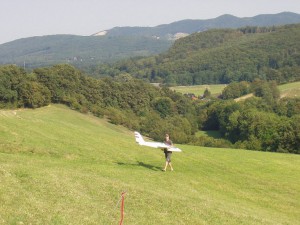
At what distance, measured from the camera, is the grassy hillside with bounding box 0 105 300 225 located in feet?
59.6

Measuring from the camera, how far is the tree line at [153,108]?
96031 millimetres

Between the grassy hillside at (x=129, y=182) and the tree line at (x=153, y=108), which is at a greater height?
the grassy hillside at (x=129, y=182)

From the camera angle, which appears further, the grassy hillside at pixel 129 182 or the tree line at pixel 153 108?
the tree line at pixel 153 108

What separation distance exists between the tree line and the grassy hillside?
43349 millimetres

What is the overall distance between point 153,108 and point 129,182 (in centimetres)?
13495

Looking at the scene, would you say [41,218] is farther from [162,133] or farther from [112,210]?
[162,133]

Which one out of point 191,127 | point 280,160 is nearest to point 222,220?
point 280,160

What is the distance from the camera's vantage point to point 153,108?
160 meters

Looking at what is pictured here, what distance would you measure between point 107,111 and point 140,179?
321ft

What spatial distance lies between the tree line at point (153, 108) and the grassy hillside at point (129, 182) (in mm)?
43349

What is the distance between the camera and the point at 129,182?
81.5ft

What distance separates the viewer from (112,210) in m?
18.8

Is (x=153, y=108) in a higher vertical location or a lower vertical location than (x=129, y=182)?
lower

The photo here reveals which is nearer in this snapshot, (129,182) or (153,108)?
(129,182)
